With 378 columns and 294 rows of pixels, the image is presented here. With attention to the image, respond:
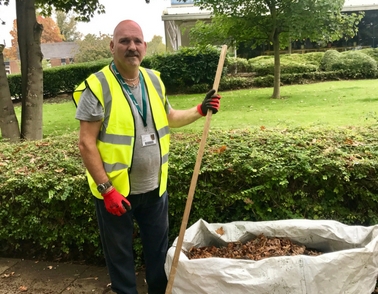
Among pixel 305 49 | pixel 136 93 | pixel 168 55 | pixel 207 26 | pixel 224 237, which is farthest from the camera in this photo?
pixel 305 49

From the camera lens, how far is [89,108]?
2164 millimetres

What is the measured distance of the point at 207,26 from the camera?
539 inches

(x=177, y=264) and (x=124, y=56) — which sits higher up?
(x=124, y=56)

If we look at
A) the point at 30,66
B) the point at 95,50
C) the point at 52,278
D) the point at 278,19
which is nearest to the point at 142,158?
the point at 52,278

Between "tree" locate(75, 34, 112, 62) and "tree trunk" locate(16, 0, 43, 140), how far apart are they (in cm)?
2521

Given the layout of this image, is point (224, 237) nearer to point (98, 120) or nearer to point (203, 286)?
point (203, 286)

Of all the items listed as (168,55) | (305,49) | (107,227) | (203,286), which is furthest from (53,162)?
(305,49)

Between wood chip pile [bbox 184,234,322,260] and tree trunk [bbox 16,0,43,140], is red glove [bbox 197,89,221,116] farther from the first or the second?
tree trunk [bbox 16,0,43,140]

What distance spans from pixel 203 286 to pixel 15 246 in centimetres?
219

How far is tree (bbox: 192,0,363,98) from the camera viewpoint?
1165 cm

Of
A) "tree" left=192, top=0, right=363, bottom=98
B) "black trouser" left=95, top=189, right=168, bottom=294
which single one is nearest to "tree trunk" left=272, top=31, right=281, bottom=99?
"tree" left=192, top=0, right=363, bottom=98

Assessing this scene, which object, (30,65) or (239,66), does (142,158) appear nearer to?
(30,65)

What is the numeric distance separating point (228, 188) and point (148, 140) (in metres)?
0.93

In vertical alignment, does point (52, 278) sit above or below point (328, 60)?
below
